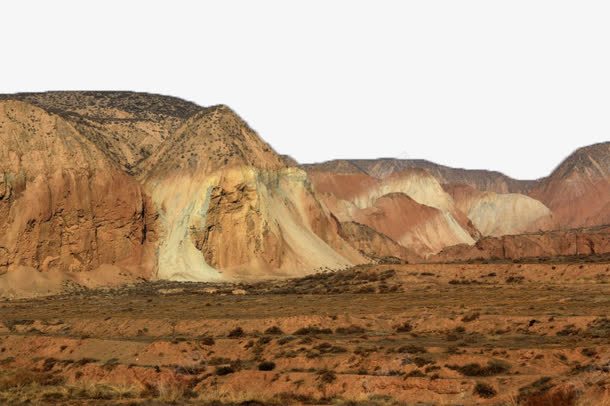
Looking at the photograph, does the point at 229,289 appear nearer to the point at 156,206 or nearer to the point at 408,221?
the point at 156,206

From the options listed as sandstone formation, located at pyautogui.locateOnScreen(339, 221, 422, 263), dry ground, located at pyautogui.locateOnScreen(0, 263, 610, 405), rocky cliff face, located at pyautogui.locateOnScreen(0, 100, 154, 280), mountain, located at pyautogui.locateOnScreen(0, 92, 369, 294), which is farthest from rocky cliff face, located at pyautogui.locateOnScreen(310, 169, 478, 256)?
dry ground, located at pyautogui.locateOnScreen(0, 263, 610, 405)

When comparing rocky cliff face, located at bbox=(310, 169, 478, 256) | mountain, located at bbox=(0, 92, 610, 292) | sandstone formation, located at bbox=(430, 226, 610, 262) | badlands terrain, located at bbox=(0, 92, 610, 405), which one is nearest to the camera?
badlands terrain, located at bbox=(0, 92, 610, 405)

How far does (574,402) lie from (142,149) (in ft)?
284

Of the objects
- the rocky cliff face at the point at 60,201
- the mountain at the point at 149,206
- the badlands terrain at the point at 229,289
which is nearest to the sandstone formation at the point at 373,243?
the badlands terrain at the point at 229,289

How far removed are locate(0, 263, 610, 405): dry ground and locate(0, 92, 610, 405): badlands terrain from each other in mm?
126

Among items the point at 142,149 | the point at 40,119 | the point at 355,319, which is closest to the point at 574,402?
the point at 355,319

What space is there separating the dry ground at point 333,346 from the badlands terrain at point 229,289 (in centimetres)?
13

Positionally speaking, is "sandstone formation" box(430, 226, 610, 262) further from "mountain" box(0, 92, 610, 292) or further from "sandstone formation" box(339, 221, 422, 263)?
"mountain" box(0, 92, 610, 292)

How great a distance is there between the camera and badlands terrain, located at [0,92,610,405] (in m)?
31.2

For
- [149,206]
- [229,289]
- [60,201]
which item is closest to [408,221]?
→ [149,206]

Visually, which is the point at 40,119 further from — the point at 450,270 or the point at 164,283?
the point at 450,270

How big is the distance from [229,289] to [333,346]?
120 feet

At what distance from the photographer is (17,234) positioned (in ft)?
262

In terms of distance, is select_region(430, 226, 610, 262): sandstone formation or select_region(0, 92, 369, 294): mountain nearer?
select_region(0, 92, 369, 294): mountain
